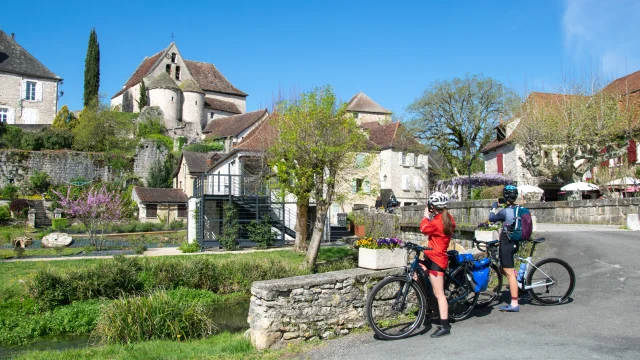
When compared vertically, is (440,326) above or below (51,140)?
below

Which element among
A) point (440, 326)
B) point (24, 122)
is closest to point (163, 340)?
point (440, 326)

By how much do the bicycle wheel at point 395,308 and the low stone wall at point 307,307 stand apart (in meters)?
Answer: 0.39

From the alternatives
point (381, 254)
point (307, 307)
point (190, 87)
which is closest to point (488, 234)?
point (381, 254)

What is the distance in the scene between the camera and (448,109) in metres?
43.9

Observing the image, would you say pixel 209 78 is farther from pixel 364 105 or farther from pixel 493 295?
pixel 493 295

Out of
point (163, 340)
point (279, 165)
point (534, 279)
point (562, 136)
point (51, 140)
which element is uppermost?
point (51, 140)

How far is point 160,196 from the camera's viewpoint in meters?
43.8

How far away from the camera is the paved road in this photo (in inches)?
200

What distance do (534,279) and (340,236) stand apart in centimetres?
2236

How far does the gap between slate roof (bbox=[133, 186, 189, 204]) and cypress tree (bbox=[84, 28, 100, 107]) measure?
82.0ft

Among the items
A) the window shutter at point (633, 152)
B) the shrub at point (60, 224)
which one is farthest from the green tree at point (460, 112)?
the shrub at point (60, 224)

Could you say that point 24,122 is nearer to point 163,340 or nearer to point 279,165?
point 279,165

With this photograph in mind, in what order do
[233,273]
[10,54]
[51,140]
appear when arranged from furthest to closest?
[10,54] < [51,140] < [233,273]

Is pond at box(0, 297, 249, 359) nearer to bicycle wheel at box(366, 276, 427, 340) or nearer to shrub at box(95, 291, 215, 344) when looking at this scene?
shrub at box(95, 291, 215, 344)
